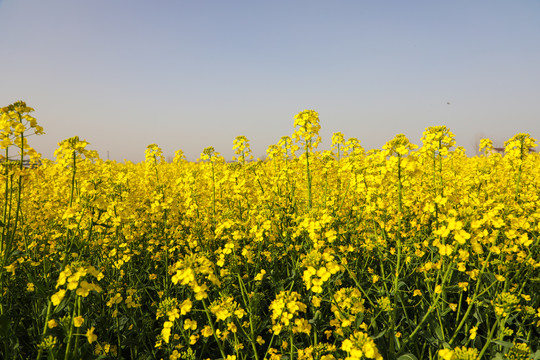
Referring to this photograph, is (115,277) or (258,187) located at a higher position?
(258,187)

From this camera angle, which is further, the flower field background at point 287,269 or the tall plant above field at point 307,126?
the tall plant above field at point 307,126

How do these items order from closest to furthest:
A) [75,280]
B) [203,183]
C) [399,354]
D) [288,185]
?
[75,280], [399,354], [288,185], [203,183]

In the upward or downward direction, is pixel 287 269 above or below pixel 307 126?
below

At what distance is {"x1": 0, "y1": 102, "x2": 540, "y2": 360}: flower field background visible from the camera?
7.11 feet

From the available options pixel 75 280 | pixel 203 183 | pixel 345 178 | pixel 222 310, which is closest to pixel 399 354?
pixel 222 310

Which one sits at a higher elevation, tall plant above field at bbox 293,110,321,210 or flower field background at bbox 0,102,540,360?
tall plant above field at bbox 293,110,321,210

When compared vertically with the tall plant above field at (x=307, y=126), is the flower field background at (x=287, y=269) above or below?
below

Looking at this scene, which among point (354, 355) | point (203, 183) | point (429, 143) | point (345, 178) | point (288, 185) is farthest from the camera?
point (203, 183)

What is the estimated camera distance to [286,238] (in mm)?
3660

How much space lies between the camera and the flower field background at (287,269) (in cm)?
217

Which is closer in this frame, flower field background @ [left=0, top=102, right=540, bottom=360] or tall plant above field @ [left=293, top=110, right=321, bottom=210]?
flower field background @ [left=0, top=102, right=540, bottom=360]

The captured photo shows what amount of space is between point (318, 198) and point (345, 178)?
0.73 meters

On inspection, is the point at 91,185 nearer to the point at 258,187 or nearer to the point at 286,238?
the point at 286,238

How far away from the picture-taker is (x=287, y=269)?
3.44 meters
